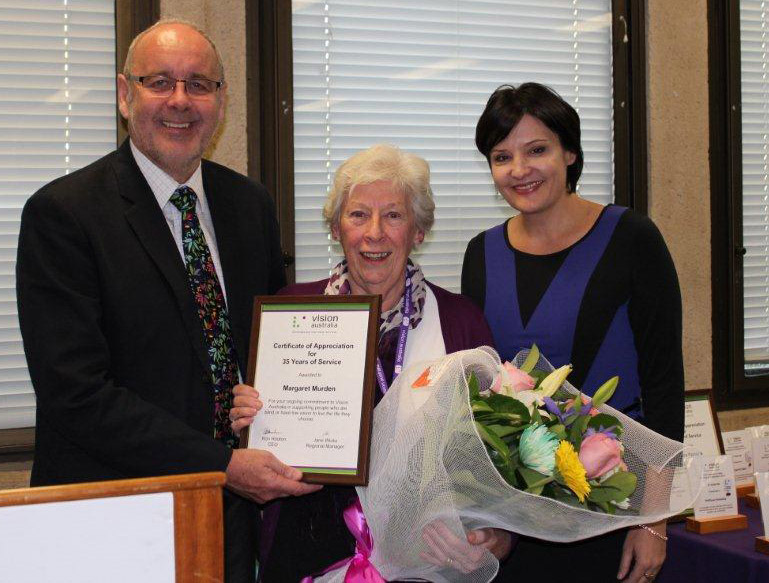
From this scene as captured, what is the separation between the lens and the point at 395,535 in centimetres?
165

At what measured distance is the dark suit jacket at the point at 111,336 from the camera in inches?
74.0

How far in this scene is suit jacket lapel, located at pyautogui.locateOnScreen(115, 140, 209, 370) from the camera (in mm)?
1992

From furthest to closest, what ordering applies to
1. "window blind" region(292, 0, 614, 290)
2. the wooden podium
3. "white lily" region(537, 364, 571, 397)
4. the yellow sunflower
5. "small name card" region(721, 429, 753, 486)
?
"window blind" region(292, 0, 614, 290) < "small name card" region(721, 429, 753, 486) < "white lily" region(537, 364, 571, 397) < the yellow sunflower < the wooden podium

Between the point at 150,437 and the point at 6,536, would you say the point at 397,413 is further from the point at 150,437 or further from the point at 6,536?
the point at 6,536

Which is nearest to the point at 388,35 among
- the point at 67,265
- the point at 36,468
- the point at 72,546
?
the point at 67,265

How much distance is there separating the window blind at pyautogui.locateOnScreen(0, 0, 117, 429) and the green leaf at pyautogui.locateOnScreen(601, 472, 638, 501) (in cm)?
232

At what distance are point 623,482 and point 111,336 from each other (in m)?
1.19

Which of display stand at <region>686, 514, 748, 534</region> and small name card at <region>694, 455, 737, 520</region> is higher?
small name card at <region>694, 455, 737, 520</region>

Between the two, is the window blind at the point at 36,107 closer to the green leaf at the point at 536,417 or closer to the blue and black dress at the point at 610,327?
the blue and black dress at the point at 610,327

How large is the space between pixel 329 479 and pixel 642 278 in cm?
104

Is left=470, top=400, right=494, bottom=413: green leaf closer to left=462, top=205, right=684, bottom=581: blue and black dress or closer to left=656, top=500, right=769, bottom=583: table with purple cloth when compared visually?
left=462, top=205, right=684, bottom=581: blue and black dress

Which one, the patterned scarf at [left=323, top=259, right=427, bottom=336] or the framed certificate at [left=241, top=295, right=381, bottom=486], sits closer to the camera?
the framed certificate at [left=241, top=295, right=381, bottom=486]

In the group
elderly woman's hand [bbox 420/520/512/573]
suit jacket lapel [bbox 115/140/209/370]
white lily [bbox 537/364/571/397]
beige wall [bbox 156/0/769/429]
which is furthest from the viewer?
beige wall [bbox 156/0/769/429]

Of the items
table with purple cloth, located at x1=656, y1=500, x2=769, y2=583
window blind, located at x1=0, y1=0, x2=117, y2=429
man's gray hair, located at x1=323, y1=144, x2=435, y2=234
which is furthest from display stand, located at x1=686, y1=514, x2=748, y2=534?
window blind, located at x1=0, y1=0, x2=117, y2=429
